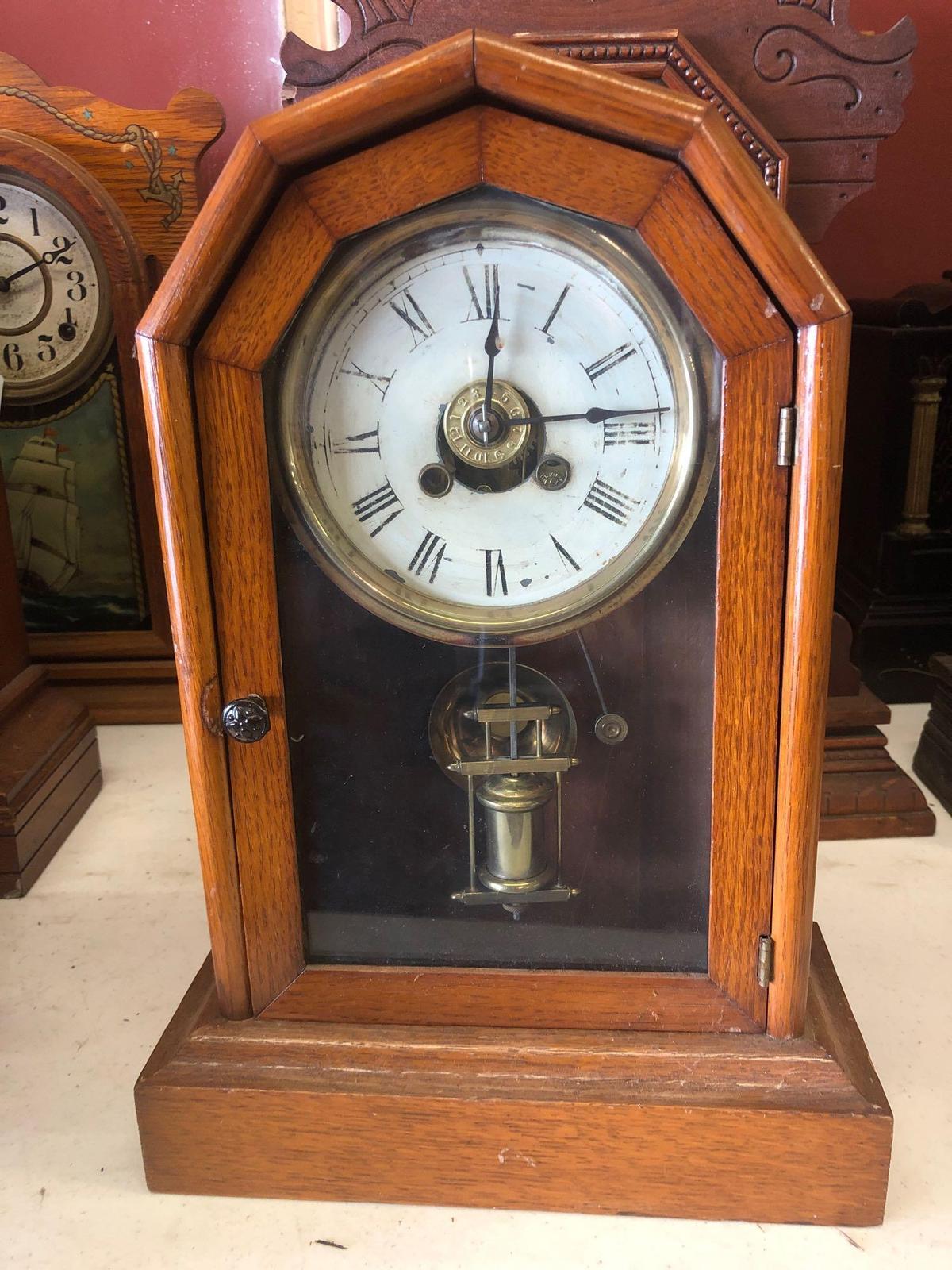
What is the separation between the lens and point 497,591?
0.83 m

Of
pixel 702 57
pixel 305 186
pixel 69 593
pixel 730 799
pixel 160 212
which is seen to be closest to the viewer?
pixel 305 186

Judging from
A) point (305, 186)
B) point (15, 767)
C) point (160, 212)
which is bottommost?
point (15, 767)

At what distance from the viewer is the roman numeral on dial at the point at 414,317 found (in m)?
0.78

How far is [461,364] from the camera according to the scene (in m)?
0.79

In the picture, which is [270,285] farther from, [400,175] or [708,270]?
[708,270]

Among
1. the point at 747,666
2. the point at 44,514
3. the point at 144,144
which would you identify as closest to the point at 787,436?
the point at 747,666

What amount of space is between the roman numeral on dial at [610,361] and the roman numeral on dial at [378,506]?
163 mm

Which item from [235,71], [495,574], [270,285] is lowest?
[495,574]

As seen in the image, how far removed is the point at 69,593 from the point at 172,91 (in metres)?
0.95

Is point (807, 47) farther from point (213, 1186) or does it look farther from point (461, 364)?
point (213, 1186)

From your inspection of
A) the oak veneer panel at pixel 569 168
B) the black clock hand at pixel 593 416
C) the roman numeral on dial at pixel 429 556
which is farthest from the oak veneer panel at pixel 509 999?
the oak veneer panel at pixel 569 168

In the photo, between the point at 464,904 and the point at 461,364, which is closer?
the point at 461,364

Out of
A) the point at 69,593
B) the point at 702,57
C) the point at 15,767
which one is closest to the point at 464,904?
the point at 15,767

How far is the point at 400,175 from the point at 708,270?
0.69ft
